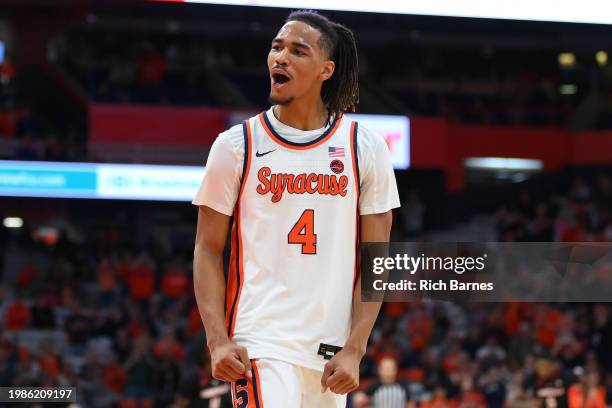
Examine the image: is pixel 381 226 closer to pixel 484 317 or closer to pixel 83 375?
pixel 83 375

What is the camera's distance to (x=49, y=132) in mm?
20156

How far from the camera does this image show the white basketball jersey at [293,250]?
3693 millimetres

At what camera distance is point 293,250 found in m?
3.73

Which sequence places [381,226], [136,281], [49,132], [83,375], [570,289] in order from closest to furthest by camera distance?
[381,226]
[570,289]
[83,375]
[136,281]
[49,132]

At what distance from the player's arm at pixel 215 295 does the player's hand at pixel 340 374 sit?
26 centimetres

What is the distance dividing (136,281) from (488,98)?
1021 centimetres

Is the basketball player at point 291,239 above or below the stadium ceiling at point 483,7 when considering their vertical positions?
below

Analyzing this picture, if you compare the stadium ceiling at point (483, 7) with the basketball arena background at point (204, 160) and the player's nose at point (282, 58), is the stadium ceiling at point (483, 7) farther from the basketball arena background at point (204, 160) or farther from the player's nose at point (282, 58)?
the player's nose at point (282, 58)

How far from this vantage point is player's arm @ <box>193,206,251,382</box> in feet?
11.8

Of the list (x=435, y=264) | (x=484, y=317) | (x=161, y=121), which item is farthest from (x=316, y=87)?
(x=161, y=121)

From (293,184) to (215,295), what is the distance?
47cm

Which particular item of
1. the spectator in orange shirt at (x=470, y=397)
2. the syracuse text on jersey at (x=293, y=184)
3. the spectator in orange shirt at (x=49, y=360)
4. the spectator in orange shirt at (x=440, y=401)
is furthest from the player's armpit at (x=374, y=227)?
the spectator in orange shirt at (x=49, y=360)

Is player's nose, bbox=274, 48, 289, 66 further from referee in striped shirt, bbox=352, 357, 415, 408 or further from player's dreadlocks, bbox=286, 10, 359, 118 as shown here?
referee in striped shirt, bbox=352, 357, 415, 408

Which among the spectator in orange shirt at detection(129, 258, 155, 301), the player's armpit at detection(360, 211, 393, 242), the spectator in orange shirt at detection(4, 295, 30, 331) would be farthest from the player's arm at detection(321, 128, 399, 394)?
the spectator in orange shirt at detection(129, 258, 155, 301)
